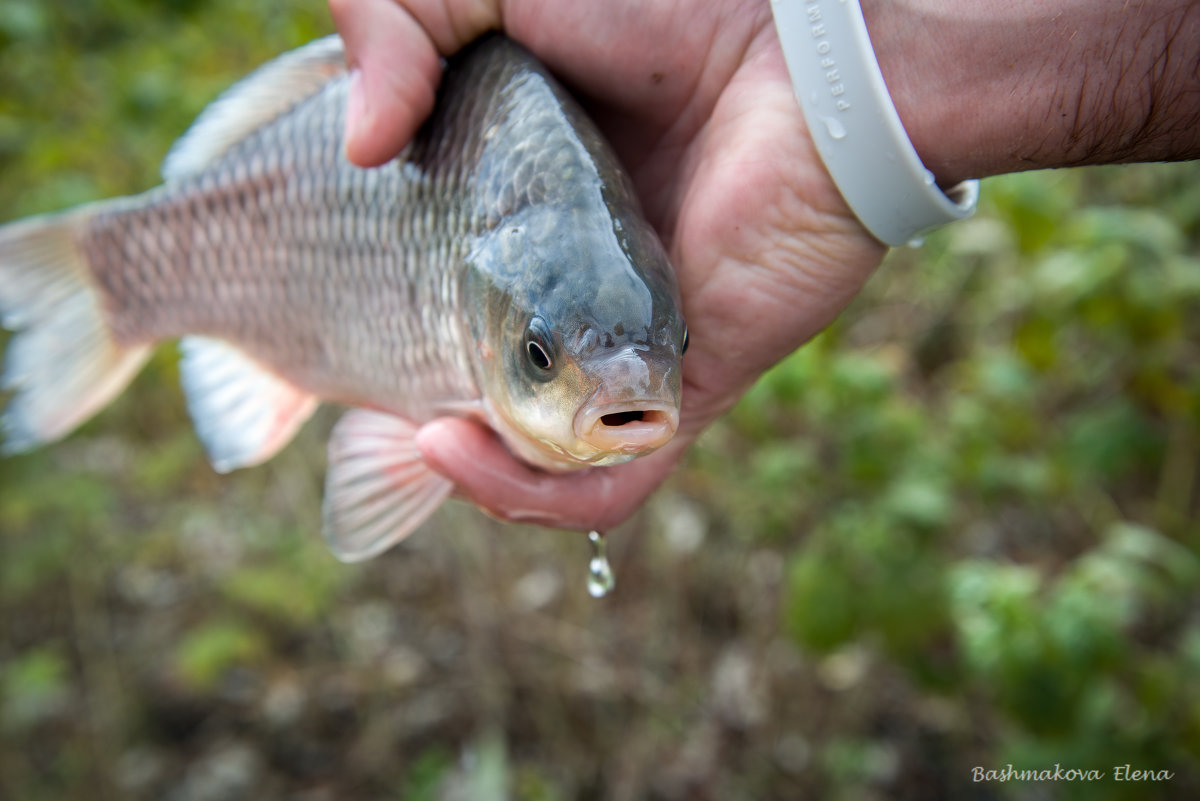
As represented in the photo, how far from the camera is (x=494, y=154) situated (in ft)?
4.99

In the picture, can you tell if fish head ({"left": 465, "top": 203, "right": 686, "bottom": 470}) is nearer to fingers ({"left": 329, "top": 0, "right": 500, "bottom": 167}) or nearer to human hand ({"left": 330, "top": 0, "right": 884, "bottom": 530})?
human hand ({"left": 330, "top": 0, "right": 884, "bottom": 530})

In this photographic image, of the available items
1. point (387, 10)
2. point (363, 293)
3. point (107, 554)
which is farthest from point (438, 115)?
point (107, 554)

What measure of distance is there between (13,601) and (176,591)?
0.75 meters

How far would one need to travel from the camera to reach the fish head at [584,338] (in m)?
1.20

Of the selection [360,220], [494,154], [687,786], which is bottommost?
[687,786]

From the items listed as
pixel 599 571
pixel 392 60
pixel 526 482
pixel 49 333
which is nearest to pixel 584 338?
pixel 526 482

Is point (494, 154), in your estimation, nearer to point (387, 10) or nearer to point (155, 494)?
point (387, 10)

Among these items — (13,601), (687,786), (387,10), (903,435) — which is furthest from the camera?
(13,601)

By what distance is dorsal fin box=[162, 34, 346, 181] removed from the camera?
6.47ft

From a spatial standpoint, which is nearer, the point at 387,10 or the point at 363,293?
the point at 387,10

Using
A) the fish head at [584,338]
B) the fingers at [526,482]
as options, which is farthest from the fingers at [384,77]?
the fingers at [526,482]

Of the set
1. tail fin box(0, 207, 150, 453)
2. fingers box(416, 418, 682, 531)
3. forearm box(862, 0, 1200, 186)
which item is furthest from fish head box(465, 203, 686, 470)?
tail fin box(0, 207, 150, 453)

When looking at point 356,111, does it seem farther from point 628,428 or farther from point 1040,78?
point 1040,78

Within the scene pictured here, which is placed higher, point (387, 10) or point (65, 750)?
point (387, 10)
